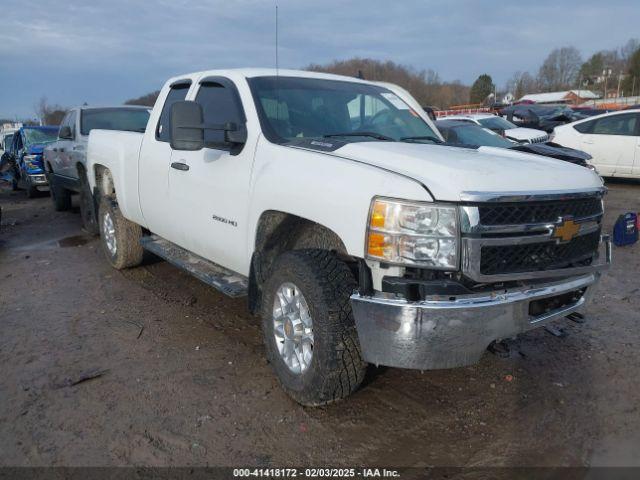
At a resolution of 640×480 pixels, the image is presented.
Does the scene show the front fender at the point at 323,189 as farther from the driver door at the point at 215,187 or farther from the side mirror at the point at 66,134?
the side mirror at the point at 66,134

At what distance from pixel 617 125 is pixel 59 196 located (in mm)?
11534

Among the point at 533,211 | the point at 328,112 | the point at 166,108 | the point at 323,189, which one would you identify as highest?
the point at 166,108

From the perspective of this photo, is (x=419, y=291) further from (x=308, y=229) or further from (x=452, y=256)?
(x=308, y=229)

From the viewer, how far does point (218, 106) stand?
416 centimetres

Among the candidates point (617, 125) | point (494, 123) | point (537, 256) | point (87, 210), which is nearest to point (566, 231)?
point (537, 256)

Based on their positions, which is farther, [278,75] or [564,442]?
[278,75]

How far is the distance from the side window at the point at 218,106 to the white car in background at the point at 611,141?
999 centimetres

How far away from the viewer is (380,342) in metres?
2.62

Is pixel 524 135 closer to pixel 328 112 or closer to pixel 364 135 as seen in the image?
pixel 328 112

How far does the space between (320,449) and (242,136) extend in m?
2.02

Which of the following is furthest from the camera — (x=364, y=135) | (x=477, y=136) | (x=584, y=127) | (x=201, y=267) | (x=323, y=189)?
(x=584, y=127)

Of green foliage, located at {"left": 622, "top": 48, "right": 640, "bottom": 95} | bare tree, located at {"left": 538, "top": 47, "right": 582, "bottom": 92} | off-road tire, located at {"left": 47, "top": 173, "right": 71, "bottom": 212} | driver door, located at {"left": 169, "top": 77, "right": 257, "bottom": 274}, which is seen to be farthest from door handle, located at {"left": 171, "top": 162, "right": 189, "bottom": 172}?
bare tree, located at {"left": 538, "top": 47, "right": 582, "bottom": 92}

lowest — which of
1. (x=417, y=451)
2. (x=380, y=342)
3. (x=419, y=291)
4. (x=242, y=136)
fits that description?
(x=417, y=451)

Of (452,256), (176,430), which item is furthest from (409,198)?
(176,430)
